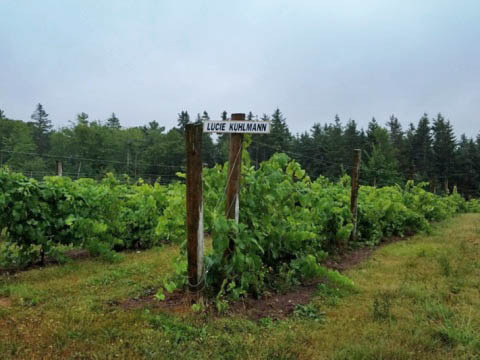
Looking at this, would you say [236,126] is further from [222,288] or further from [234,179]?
[222,288]

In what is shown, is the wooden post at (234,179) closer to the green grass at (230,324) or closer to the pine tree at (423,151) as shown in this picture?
the green grass at (230,324)

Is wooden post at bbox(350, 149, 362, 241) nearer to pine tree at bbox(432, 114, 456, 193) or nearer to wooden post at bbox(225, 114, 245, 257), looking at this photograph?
wooden post at bbox(225, 114, 245, 257)

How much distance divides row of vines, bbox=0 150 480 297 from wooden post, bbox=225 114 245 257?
13 centimetres

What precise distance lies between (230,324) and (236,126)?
7.09 feet

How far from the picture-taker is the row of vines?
178 inches

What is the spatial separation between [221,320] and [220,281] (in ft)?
2.37

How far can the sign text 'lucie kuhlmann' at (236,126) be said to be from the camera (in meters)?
4.35

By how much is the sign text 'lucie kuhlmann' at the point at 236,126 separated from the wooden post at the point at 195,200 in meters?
0.24

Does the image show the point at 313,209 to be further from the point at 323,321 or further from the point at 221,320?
the point at 221,320

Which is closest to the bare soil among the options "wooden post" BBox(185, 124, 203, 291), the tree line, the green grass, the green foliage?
the green grass

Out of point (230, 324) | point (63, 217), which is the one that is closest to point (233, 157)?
point (230, 324)

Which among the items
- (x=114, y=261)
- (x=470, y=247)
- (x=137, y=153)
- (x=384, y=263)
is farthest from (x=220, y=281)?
(x=137, y=153)

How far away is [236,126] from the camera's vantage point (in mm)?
4445

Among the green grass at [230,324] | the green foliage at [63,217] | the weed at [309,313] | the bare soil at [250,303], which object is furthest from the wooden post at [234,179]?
the green foliage at [63,217]
